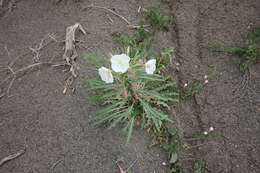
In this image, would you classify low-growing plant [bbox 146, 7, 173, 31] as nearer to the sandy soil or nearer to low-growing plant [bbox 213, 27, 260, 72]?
the sandy soil

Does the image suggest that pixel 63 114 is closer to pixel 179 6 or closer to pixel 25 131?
pixel 25 131

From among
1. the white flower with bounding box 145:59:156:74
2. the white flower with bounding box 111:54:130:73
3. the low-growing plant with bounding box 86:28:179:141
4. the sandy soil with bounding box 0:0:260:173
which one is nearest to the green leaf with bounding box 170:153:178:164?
the sandy soil with bounding box 0:0:260:173

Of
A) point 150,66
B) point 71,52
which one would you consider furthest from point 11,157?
point 150,66

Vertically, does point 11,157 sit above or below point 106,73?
below

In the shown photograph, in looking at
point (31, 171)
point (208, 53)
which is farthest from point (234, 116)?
point (31, 171)

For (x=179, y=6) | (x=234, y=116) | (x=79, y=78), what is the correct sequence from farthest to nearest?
(x=179, y=6), (x=79, y=78), (x=234, y=116)

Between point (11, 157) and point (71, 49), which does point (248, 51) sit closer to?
point (71, 49)

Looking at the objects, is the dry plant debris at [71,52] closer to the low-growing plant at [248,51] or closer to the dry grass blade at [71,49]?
the dry grass blade at [71,49]
